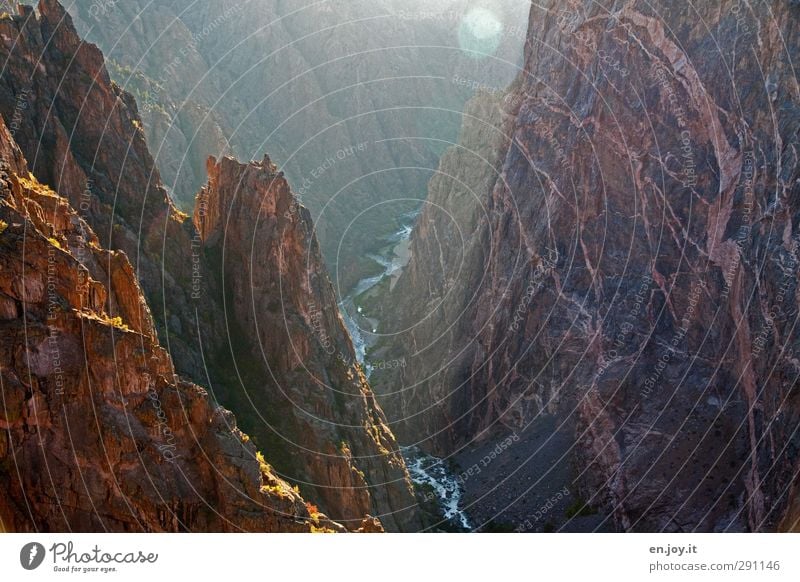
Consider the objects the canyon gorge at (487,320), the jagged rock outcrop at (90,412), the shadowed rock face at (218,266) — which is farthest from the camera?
the shadowed rock face at (218,266)

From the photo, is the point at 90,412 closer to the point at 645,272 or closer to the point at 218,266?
the point at 218,266

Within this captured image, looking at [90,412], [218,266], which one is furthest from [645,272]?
[90,412]

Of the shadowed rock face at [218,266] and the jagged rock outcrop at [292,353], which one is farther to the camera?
the jagged rock outcrop at [292,353]

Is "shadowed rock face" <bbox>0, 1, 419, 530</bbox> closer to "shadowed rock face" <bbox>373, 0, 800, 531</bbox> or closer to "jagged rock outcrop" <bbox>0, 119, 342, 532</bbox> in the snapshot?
"jagged rock outcrop" <bbox>0, 119, 342, 532</bbox>

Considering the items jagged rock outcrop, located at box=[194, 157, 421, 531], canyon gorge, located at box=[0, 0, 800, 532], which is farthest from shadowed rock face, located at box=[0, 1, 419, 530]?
canyon gorge, located at box=[0, 0, 800, 532]

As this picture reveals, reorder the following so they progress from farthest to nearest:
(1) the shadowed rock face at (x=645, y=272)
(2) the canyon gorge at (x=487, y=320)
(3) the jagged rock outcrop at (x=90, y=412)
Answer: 1. (1) the shadowed rock face at (x=645, y=272)
2. (2) the canyon gorge at (x=487, y=320)
3. (3) the jagged rock outcrop at (x=90, y=412)

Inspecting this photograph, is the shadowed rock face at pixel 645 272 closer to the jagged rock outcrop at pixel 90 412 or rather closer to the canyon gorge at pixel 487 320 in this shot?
the canyon gorge at pixel 487 320

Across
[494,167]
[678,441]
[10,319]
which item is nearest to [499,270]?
[494,167]

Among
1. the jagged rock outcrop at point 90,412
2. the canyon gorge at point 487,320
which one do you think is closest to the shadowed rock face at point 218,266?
the canyon gorge at point 487,320
